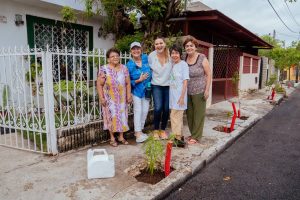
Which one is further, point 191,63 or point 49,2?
point 49,2

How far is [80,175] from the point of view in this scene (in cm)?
353

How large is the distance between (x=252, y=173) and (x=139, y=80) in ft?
7.58

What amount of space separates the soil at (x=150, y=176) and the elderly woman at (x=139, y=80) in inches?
48.7

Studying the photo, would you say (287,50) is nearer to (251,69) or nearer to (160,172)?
(251,69)

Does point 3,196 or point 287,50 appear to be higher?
point 287,50

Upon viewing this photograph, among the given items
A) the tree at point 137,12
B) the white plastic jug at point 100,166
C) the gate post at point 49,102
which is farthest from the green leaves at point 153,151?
the tree at point 137,12

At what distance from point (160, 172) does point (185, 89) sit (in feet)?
5.16

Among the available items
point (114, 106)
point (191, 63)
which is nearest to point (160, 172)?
point (114, 106)

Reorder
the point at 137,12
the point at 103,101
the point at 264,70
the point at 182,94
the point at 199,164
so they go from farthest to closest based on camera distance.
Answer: the point at 264,70
the point at 137,12
the point at 182,94
the point at 103,101
the point at 199,164

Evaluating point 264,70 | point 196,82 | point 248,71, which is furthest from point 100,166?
point 264,70

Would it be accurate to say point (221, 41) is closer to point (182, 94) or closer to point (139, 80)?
point (182, 94)

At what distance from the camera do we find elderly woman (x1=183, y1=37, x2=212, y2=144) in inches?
189

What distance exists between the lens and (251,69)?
15289 millimetres

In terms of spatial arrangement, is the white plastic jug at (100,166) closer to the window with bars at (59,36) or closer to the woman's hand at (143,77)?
the woman's hand at (143,77)
